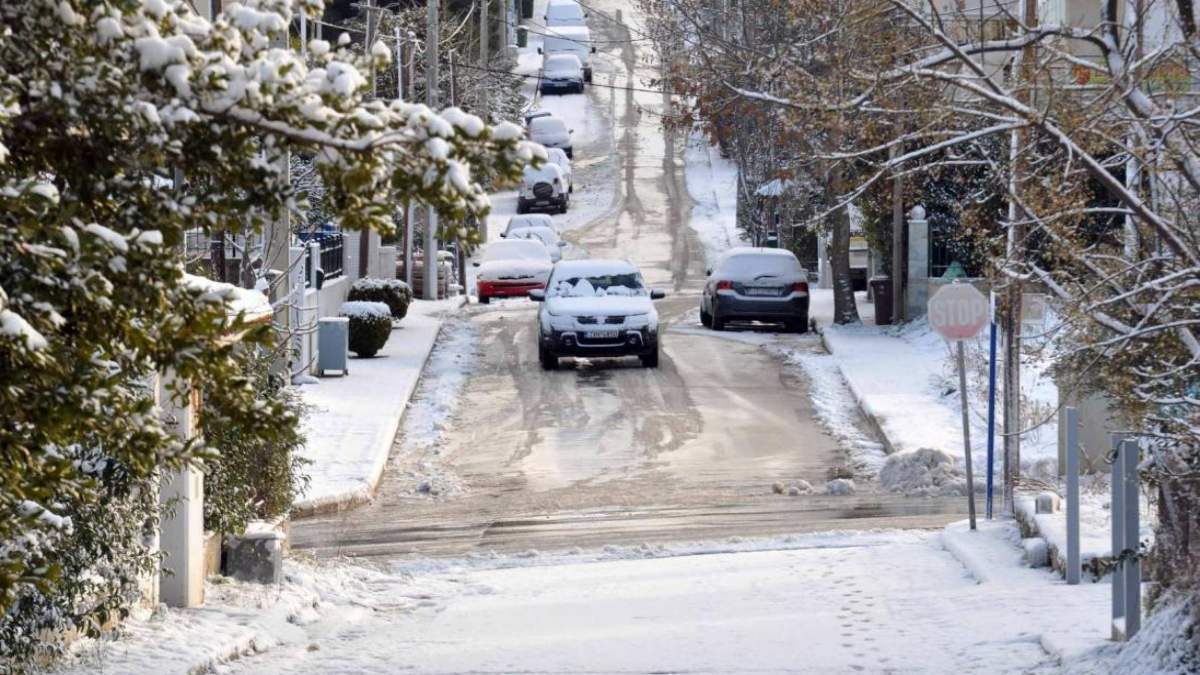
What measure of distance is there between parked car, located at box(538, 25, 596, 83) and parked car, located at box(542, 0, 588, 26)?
36 centimetres

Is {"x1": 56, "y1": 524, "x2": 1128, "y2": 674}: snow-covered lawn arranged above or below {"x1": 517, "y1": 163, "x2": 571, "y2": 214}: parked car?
below

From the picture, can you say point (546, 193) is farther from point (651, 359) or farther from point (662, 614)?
point (662, 614)

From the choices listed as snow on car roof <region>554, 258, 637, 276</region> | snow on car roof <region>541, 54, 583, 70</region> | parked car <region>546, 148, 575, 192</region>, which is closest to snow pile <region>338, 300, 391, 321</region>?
snow on car roof <region>554, 258, 637, 276</region>

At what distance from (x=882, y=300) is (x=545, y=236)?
60.4ft

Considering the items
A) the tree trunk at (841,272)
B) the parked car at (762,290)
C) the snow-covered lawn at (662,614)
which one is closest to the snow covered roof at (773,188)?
the tree trunk at (841,272)

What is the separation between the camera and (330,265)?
34.2 m

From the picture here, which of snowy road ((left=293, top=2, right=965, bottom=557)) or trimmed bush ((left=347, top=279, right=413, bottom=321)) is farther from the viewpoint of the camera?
trimmed bush ((left=347, top=279, right=413, bottom=321))

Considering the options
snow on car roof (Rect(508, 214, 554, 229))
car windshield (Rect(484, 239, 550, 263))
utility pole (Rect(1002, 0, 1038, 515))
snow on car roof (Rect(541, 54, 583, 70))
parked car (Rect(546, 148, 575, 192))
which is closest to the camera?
utility pole (Rect(1002, 0, 1038, 515))

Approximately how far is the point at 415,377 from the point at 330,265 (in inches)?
284

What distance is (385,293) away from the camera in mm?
34469

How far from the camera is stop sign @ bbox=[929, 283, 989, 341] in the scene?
1664 cm

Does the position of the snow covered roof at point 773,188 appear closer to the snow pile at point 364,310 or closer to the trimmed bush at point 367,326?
the snow pile at point 364,310

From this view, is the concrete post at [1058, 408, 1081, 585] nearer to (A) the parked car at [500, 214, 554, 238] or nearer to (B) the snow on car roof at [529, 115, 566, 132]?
(A) the parked car at [500, 214, 554, 238]

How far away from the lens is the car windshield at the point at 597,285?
29.1m
